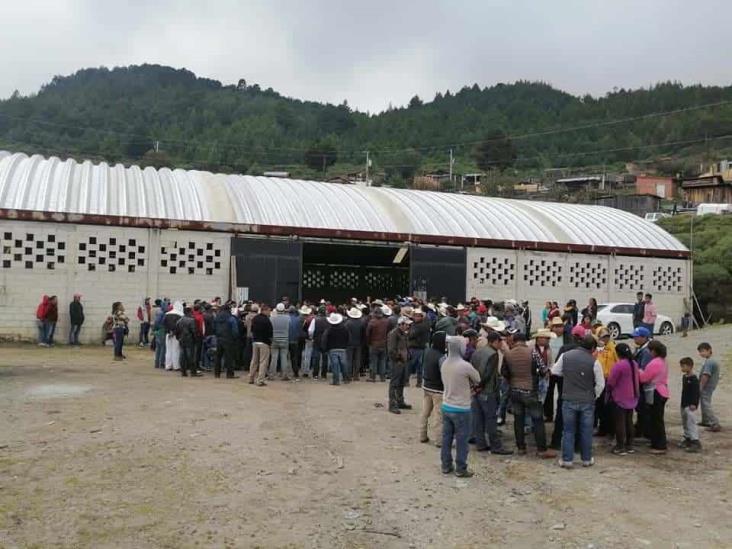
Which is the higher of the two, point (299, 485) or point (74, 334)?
point (74, 334)

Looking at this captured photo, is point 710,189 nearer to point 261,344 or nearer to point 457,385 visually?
point 261,344

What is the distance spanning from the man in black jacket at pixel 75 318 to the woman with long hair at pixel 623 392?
14.8 m

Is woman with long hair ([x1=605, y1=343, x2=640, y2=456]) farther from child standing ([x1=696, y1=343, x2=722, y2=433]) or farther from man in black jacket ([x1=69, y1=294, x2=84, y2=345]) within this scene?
man in black jacket ([x1=69, y1=294, x2=84, y2=345])

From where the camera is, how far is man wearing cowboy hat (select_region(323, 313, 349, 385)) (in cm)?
1513

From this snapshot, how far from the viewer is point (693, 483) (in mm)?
8422

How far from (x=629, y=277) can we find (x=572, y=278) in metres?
2.56

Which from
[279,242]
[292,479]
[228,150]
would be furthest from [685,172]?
[292,479]

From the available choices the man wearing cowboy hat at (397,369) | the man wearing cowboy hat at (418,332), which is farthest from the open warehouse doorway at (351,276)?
the man wearing cowboy hat at (397,369)

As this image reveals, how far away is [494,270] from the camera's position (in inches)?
987

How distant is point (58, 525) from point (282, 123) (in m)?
122

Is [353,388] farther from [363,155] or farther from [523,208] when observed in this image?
[363,155]

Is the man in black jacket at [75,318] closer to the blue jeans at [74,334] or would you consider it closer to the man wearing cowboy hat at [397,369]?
the blue jeans at [74,334]

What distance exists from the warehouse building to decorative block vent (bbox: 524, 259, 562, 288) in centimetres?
4

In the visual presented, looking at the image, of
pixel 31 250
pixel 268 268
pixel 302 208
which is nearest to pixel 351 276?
pixel 302 208
